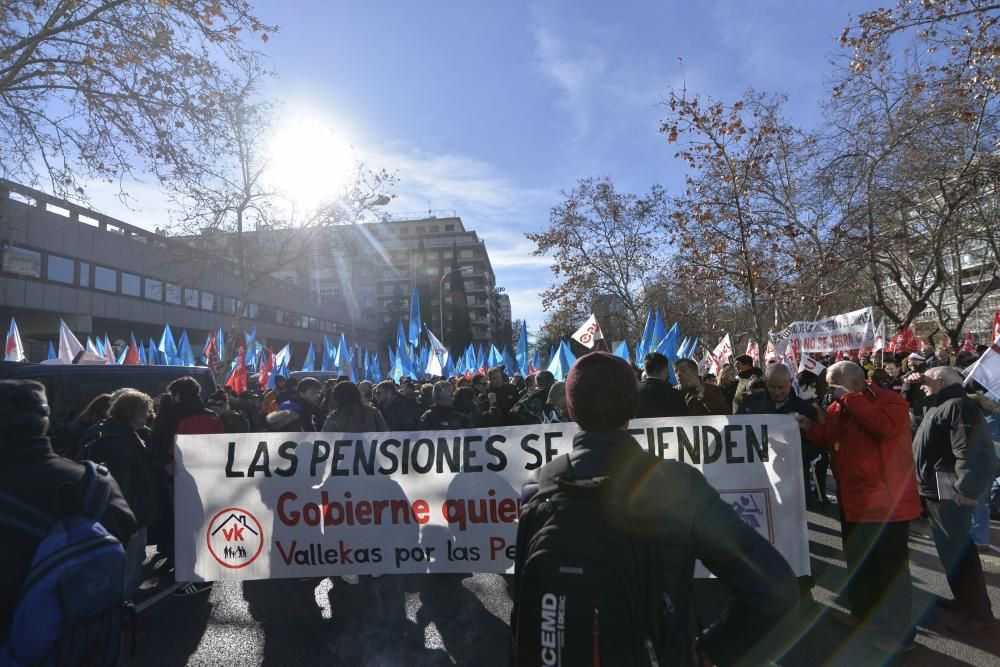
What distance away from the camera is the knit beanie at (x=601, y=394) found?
1812 mm

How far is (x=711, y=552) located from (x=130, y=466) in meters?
4.12

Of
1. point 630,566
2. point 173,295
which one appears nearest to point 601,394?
A: point 630,566

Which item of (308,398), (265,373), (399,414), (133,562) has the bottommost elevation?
(133,562)

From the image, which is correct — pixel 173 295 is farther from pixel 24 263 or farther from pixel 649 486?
pixel 649 486

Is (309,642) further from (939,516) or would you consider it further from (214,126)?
(214,126)

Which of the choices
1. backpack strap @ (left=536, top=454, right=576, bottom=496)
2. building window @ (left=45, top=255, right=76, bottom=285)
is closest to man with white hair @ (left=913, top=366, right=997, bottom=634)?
backpack strap @ (left=536, top=454, right=576, bottom=496)

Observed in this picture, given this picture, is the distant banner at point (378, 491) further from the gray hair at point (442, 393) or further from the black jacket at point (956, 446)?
the gray hair at point (442, 393)

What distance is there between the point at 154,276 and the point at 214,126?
27294 mm

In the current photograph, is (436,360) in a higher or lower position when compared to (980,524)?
higher

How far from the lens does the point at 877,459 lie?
403cm

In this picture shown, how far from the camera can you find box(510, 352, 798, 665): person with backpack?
155 cm

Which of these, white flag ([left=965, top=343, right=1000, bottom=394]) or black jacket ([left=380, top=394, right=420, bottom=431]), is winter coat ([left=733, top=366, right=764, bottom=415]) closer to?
white flag ([left=965, top=343, right=1000, bottom=394])

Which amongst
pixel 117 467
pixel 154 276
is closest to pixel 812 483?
pixel 117 467

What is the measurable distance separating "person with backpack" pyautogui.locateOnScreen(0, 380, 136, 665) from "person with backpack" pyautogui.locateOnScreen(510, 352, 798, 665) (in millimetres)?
1392
